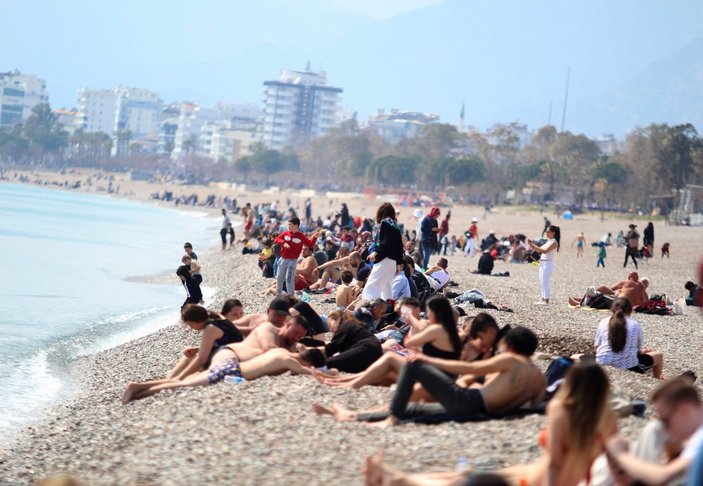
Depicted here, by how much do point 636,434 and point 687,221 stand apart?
5699cm

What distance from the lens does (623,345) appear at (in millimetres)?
10500

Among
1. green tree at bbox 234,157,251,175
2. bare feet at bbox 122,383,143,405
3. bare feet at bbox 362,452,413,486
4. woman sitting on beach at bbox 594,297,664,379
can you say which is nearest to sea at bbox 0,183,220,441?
bare feet at bbox 122,383,143,405

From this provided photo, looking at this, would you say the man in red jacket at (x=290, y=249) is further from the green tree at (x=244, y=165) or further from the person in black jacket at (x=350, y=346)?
the green tree at (x=244, y=165)

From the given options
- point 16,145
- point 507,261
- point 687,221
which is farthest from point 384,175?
point 507,261

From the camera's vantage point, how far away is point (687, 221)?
61.1 metres

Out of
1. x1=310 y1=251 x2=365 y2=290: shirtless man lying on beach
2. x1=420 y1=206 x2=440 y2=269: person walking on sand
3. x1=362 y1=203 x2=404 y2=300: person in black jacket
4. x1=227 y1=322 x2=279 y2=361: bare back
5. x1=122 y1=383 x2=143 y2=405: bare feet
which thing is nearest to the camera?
x1=227 y1=322 x2=279 y2=361: bare back

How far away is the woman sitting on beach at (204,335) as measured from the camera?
916cm

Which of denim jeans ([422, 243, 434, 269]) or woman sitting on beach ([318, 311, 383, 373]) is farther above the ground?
denim jeans ([422, 243, 434, 269])

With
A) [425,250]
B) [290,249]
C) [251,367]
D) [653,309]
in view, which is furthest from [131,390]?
[653,309]

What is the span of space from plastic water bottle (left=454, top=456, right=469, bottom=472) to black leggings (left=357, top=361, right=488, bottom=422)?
33.3 inches

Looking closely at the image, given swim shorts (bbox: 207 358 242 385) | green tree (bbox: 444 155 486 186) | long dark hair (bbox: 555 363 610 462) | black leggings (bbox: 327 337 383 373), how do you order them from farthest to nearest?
green tree (bbox: 444 155 486 186) → black leggings (bbox: 327 337 383 373) → swim shorts (bbox: 207 358 242 385) → long dark hair (bbox: 555 363 610 462)

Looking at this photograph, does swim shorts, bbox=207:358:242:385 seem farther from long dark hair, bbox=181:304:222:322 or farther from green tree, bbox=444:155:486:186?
green tree, bbox=444:155:486:186

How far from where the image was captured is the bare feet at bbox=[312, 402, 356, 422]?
739 cm

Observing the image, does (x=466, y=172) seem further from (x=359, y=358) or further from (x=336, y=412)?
(x=336, y=412)
